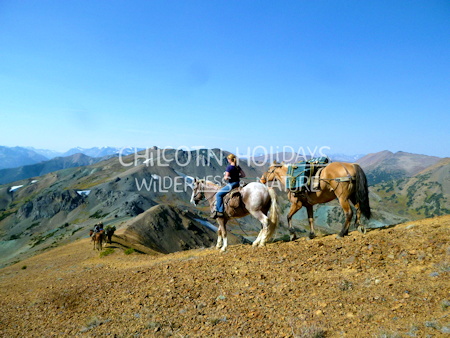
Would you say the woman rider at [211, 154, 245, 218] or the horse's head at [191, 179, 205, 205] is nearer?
the woman rider at [211, 154, 245, 218]

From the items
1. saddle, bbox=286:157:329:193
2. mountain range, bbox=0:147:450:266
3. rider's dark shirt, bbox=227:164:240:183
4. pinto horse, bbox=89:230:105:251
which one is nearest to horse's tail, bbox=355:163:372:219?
saddle, bbox=286:157:329:193

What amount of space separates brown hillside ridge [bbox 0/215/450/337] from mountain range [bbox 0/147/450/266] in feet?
70.1

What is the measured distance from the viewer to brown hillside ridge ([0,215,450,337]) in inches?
194

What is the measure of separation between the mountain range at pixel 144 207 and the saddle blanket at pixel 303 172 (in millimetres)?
17637

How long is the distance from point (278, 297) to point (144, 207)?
67.2m

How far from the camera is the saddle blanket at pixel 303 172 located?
38.5ft

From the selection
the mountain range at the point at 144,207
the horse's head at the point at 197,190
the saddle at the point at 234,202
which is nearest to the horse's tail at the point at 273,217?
the saddle at the point at 234,202

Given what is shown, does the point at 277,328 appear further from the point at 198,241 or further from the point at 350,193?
the point at 198,241

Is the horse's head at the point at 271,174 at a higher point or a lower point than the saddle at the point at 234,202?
higher

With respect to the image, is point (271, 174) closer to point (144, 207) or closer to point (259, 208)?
point (259, 208)

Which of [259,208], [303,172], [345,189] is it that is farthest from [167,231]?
[345,189]

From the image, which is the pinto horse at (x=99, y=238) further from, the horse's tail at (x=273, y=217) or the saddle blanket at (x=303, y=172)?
the saddle blanket at (x=303, y=172)

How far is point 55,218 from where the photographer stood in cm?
8050

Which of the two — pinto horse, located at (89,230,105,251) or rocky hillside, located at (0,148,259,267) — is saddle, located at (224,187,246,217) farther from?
rocky hillside, located at (0,148,259,267)
